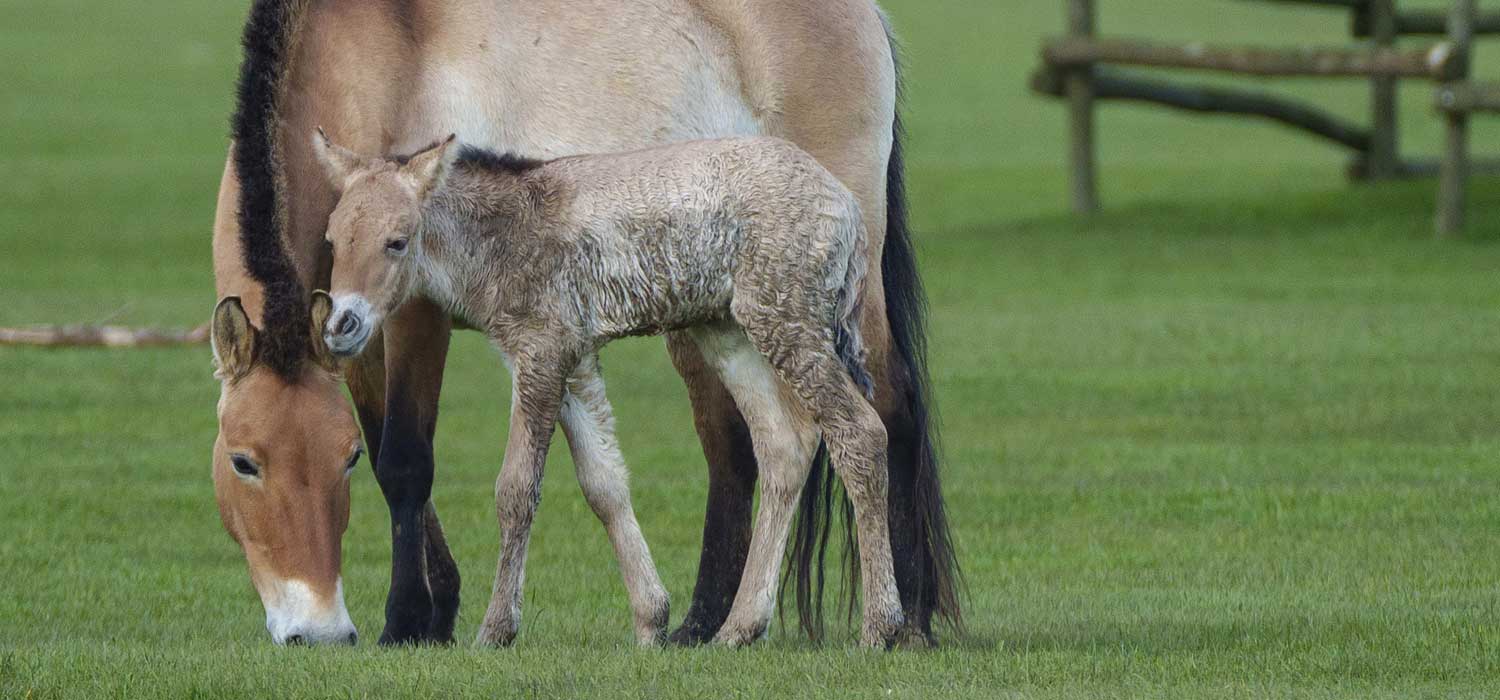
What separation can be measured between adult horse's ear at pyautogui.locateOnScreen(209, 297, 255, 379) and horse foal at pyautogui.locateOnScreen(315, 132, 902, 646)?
0.35 metres

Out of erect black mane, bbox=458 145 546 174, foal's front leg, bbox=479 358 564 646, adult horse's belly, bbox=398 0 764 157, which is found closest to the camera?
foal's front leg, bbox=479 358 564 646

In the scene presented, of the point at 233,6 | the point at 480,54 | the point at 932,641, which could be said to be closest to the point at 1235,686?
the point at 932,641

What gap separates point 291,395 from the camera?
6.43 meters

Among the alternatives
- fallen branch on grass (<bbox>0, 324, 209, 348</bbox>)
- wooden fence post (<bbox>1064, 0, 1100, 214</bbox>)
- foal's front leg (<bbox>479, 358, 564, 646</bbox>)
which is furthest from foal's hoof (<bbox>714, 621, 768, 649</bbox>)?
wooden fence post (<bbox>1064, 0, 1100, 214</bbox>)

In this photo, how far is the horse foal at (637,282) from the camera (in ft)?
21.0

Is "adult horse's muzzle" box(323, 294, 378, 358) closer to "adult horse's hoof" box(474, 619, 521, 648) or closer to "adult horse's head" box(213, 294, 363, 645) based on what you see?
"adult horse's head" box(213, 294, 363, 645)

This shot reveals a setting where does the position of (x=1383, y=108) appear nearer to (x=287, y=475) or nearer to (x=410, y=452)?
(x=410, y=452)

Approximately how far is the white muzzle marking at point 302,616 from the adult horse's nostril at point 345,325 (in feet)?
2.56

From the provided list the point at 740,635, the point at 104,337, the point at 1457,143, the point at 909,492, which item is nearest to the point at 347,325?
the point at 740,635

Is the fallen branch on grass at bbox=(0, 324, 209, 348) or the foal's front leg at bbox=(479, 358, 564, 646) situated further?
the fallen branch on grass at bbox=(0, 324, 209, 348)

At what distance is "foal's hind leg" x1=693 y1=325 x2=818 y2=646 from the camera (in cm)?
659

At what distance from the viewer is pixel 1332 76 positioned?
22453 millimetres

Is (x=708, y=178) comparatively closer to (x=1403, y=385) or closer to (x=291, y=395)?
(x=291, y=395)

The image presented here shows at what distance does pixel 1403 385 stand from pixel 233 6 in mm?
51630
